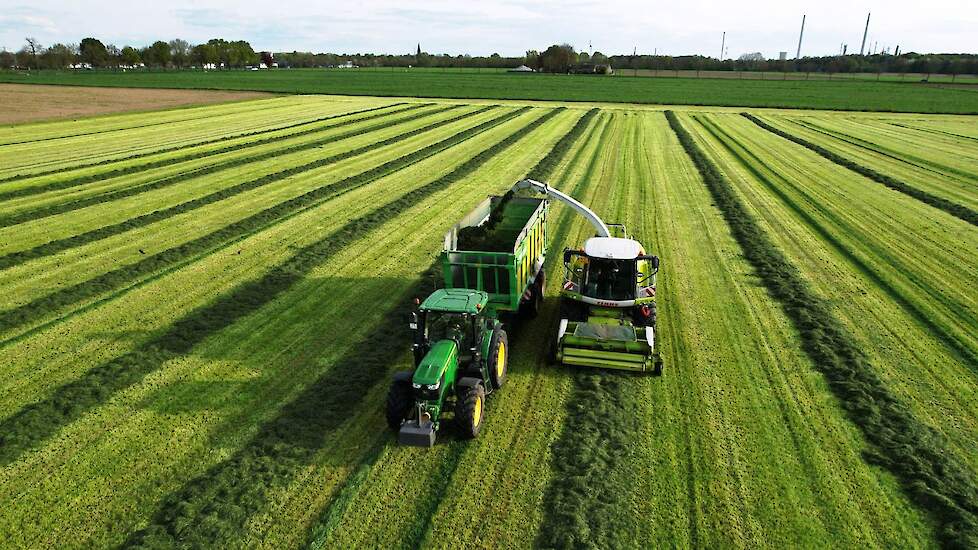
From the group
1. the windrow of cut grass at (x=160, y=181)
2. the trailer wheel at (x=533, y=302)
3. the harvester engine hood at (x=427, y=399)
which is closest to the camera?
the harvester engine hood at (x=427, y=399)

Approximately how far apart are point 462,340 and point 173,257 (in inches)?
470

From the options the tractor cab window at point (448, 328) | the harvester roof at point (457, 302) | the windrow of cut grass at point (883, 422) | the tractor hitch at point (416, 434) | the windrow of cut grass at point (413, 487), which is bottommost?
the windrow of cut grass at point (413, 487)

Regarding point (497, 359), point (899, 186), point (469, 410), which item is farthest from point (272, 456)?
point (899, 186)

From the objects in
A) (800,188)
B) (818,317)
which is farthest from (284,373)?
(800,188)

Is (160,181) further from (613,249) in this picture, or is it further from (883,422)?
(883,422)

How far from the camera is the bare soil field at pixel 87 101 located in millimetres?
50159

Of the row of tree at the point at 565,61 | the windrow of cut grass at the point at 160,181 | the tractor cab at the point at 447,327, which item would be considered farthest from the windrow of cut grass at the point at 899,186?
the row of tree at the point at 565,61

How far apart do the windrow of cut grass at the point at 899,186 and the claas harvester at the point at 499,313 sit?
1773 cm

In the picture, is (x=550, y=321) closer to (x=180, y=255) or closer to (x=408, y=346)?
(x=408, y=346)

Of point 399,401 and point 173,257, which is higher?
point 399,401

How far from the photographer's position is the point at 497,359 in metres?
10.7

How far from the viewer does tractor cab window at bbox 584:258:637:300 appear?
1238 cm

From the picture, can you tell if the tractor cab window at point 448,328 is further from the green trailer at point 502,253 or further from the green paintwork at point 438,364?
the green trailer at point 502,253

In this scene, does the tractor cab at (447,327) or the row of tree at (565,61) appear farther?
the row of tree at (565,61)
